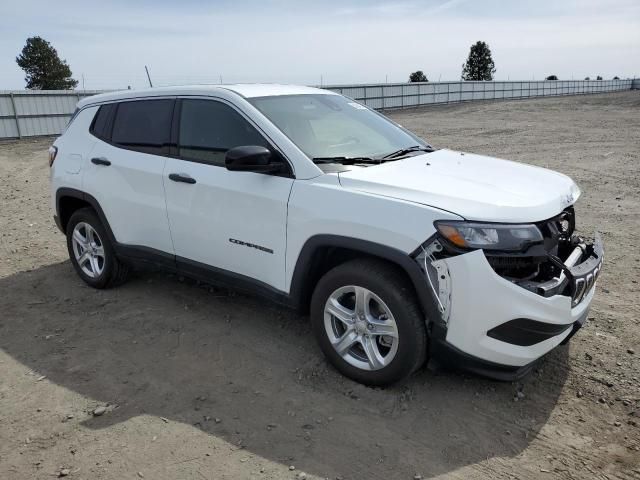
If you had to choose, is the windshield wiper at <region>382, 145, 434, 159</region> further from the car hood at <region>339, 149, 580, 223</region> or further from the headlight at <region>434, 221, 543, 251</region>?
the headlight at <region>434, 221, 543, 251</region>

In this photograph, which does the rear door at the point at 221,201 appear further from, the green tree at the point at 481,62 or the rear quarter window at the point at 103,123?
the green tree at the point at 481,62

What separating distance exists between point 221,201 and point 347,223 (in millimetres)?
1075

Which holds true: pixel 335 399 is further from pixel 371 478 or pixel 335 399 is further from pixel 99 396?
pixel 99 396

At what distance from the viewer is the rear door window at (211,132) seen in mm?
3822

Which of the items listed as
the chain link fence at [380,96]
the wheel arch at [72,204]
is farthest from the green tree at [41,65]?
the wheel arch at [72,204]

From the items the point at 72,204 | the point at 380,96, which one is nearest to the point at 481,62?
the point at 380,96

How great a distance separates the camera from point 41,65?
51.2 metres

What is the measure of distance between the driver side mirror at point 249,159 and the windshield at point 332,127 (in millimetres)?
287

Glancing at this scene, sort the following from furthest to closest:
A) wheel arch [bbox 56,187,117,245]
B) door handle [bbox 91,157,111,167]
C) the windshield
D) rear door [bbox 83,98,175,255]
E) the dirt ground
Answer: wheel arch [bbox 56,187,117,245] < door handle [bbox 91,157,111,167] < rear door [bbox 83,98,175,255] < the windshield < the dirt ground

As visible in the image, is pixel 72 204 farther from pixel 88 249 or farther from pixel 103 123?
pixel 103 123

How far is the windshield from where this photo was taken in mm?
3727

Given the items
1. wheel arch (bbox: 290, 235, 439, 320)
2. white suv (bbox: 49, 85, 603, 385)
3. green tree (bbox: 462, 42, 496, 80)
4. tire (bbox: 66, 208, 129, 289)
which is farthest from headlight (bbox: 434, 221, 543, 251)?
green tree (bbox: 462, 42, 496, 80)

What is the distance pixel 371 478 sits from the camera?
106 inches

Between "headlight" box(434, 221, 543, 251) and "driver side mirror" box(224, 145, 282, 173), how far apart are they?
1.19 m
